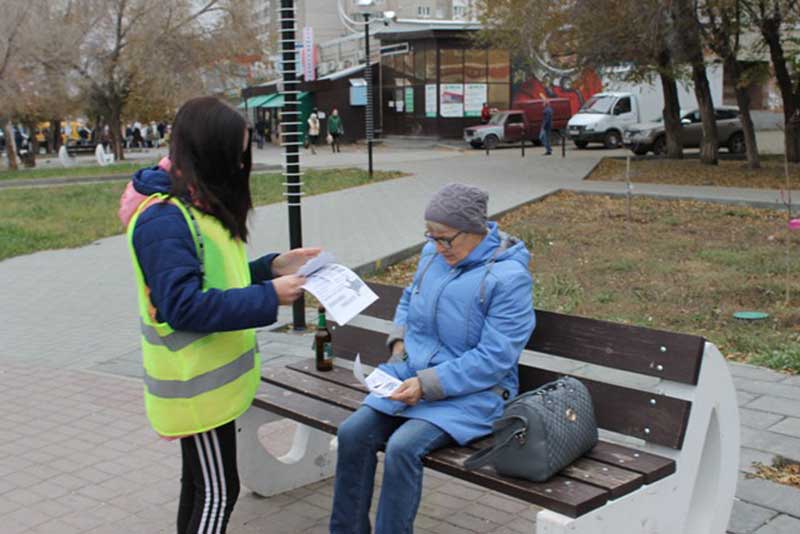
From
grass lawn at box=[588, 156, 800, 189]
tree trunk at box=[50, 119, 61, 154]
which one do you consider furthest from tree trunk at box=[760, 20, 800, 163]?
tree trunk at box=[50, 119, 61, 154]

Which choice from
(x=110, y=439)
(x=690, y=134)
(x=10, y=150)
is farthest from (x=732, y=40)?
(x=10, y=150)

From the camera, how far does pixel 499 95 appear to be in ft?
138

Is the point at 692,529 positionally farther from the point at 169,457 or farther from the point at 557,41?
the point at 557,41

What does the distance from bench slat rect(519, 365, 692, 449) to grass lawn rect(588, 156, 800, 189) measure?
14369 mm

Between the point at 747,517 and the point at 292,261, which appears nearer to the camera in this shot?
the point at 292,261

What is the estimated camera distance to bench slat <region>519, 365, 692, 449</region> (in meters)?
3.10

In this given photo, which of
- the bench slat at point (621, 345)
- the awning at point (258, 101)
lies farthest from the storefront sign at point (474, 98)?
the bench slat at point (621, 345)

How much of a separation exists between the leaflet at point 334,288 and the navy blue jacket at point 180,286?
22 centimetres

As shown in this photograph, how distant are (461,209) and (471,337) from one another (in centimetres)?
48

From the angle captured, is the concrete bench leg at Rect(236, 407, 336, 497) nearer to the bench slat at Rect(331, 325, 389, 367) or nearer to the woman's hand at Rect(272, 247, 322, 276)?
the bench slat at Rect(331, 325, 389, 367)

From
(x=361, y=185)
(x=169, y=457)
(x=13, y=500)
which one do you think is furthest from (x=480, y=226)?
(x=361, y=185)

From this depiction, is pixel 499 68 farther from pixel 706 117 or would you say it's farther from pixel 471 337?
pixel 471 337

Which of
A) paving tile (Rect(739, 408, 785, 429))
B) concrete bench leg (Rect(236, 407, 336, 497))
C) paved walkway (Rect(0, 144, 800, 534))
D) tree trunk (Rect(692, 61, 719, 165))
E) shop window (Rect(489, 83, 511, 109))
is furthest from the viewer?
shop window (Rect(489, 83, 511, 109))

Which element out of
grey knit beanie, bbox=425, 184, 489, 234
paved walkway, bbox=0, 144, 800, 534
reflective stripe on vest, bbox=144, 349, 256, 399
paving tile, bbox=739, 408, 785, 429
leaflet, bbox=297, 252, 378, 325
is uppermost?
grey knit beanie, bbox=425, 184, 489, 234
